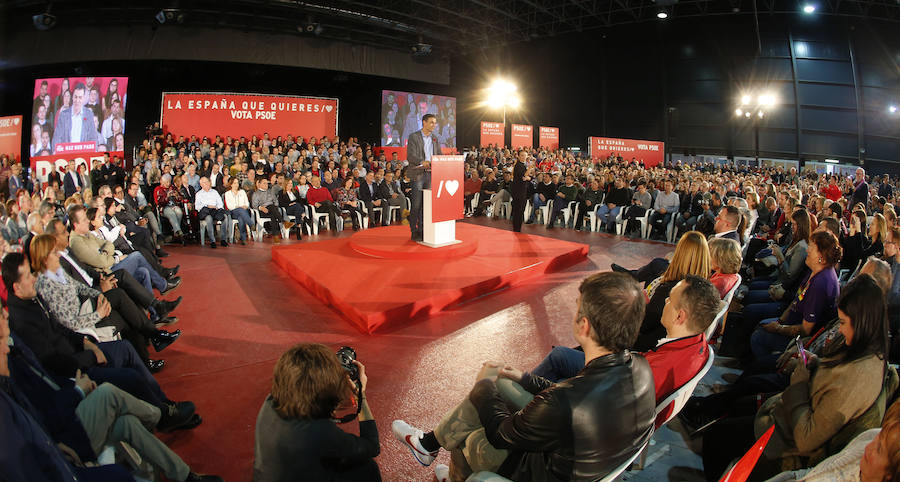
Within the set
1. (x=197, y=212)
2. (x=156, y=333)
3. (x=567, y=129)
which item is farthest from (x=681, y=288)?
(x=567, y=129)

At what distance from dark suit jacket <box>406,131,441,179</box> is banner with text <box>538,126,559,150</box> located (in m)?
14.1

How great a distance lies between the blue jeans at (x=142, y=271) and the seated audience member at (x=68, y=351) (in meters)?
2.07

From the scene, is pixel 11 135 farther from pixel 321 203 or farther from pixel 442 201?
pixel 442 201

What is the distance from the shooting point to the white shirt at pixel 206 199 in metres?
7.16

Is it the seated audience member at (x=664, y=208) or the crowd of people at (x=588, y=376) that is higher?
the seated audience member at (x=664, y=208)

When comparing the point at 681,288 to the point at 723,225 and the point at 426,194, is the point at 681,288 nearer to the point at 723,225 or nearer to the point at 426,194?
the point at 723,225

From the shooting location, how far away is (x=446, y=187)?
532 centimetres

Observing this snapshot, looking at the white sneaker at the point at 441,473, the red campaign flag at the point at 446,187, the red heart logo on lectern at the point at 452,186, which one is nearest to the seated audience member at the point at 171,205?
the red campaign flag at the point at 446,187

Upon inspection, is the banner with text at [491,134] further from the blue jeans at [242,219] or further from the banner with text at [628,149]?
the blue jeans at [242,219]

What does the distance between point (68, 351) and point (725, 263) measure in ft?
12.3

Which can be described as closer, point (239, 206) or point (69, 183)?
point (239, 206)

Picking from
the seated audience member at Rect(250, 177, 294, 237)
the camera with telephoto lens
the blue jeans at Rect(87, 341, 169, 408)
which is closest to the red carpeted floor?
the blue jeans at Rect(87, 341, 169, 408)

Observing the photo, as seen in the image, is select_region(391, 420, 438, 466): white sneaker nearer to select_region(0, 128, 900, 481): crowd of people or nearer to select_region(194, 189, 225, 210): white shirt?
select_region(0, 128, 900, 481): crowd of people

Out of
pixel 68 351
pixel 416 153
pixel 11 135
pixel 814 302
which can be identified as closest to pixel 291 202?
Result: pixel 416 153
